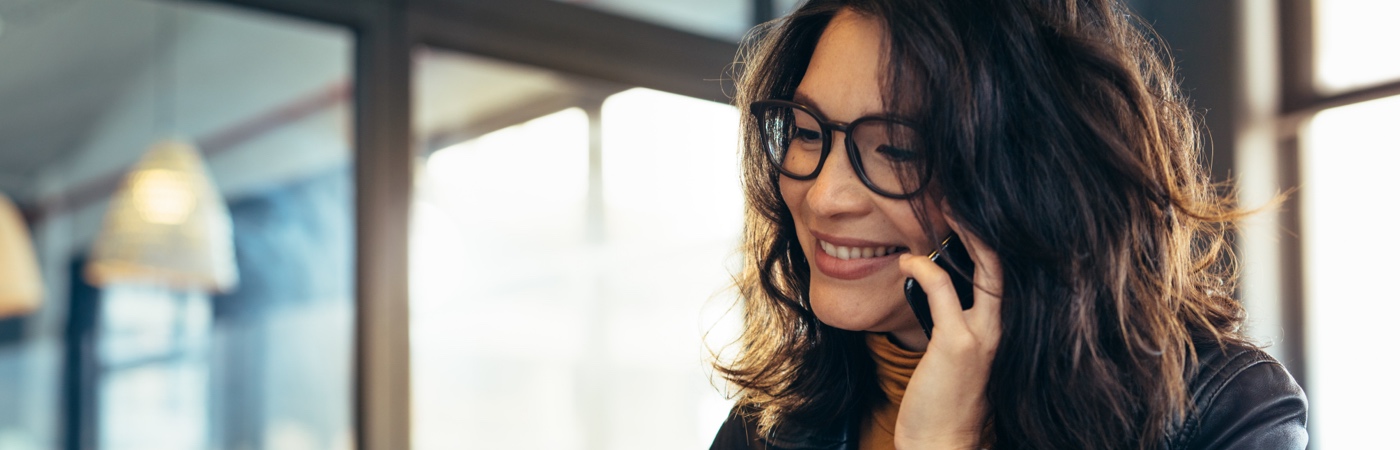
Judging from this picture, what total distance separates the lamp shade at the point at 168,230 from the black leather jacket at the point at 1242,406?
1.86 meters

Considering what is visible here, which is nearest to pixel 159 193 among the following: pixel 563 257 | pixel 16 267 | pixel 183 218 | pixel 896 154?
pixel 183 218

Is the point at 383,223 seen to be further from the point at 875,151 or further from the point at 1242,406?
the point at 1242,406

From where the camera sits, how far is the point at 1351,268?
292cm

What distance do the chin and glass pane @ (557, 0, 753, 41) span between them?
71.3 inches

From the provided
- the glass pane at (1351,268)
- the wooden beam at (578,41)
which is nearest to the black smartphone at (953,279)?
the wooden beam at (578,41)

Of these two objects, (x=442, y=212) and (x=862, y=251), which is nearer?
(x=862, y=251)

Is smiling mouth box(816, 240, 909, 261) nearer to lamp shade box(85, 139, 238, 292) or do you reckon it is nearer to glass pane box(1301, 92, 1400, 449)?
lamp shade box(85, 139, 238, 292)

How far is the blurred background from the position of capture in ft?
6.89

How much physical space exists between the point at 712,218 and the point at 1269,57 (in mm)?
1489

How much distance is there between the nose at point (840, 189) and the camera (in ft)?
3.05

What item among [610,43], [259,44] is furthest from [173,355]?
[610,43]

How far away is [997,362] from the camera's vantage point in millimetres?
925

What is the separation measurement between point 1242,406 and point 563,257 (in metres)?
1.99

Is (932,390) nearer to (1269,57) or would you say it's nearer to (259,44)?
(259,44)
